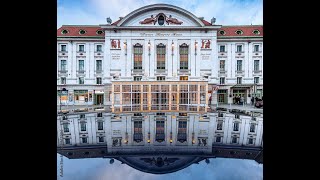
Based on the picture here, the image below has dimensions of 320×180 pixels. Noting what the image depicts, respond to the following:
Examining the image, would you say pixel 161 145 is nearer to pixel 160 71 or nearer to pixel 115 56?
pixel 160 71

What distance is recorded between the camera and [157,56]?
22016 millimetres

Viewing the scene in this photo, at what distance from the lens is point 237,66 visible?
23109 mm

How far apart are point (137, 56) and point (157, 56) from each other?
2.47 metres

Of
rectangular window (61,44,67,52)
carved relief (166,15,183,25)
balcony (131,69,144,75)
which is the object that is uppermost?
carved relief (166,15,183,25)

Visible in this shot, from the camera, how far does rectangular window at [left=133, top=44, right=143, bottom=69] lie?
21891 mm

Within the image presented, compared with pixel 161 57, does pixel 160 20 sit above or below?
above

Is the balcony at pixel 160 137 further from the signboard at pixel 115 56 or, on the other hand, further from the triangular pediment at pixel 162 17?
the triangular pediment at pixel 162 17

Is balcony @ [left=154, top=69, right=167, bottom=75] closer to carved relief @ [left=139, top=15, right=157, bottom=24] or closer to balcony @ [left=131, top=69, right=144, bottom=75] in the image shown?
balcony @ [left=131, top=69, right=144, bottom=75]

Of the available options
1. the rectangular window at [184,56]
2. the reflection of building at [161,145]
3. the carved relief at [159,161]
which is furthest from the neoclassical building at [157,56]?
the carved relief at [159,161]

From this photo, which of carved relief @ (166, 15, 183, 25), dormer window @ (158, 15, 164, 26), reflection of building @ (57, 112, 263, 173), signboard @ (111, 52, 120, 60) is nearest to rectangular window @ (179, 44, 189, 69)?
carved relief @ (166, 15, 183, 25)

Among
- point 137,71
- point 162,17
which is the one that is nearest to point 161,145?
point 137,71

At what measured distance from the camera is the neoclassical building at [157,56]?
21594mm
